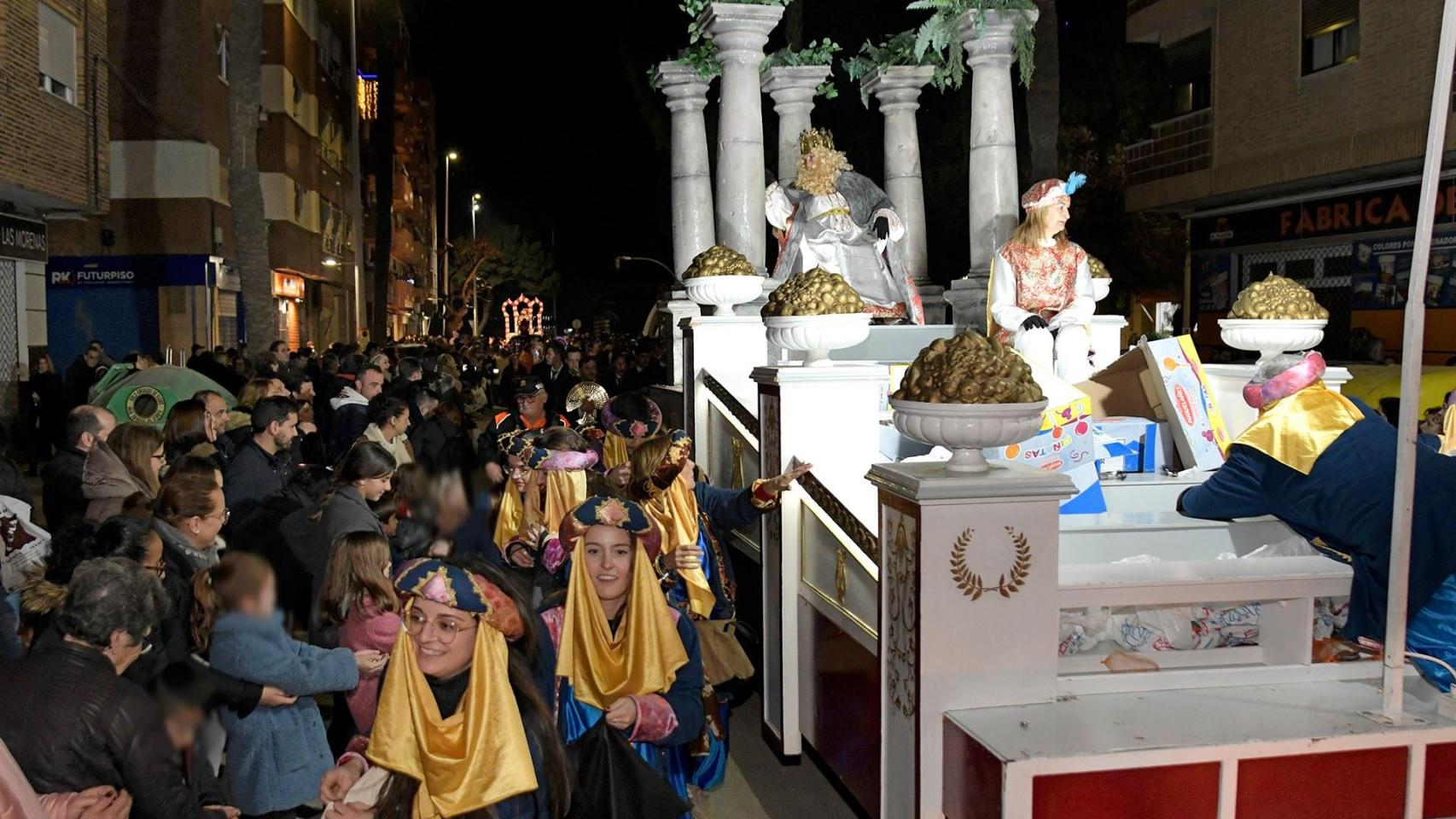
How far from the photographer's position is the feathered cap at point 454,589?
3566 mm

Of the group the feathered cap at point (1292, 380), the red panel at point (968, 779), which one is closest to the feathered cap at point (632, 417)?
the feathered cap at point (1292, 380)

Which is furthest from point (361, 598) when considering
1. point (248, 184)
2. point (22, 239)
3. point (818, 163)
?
point (22, 239)

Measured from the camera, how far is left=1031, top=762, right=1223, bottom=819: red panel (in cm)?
372

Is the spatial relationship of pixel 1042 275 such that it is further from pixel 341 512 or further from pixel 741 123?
pixel 341 512

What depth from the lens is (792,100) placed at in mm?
16344

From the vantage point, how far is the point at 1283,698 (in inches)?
169

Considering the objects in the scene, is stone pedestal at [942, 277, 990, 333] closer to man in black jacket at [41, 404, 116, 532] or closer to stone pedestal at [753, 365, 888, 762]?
stone pedestal at [753, 365, 888, 762]

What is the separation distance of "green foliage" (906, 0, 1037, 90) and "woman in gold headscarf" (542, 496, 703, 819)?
10640 mm

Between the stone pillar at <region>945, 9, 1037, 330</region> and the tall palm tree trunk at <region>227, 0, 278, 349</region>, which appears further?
the tall palm tree trunk at <region>227, 0, 278, 349</region>

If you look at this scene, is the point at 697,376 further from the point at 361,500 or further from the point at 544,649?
the point at 544,649

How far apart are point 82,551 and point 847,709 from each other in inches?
130

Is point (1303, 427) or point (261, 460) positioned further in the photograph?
point (261, 460)

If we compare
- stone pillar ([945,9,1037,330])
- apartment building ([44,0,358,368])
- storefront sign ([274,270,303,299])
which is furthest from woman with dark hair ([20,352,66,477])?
storefront sign ([274,270,303,299])

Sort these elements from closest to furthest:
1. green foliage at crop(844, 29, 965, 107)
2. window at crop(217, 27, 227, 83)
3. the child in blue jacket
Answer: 1. the child in blue jacket
2. green foliage at crop(844, 29, 965, 107)
3. window at crop(217, 27, 227, 83)
